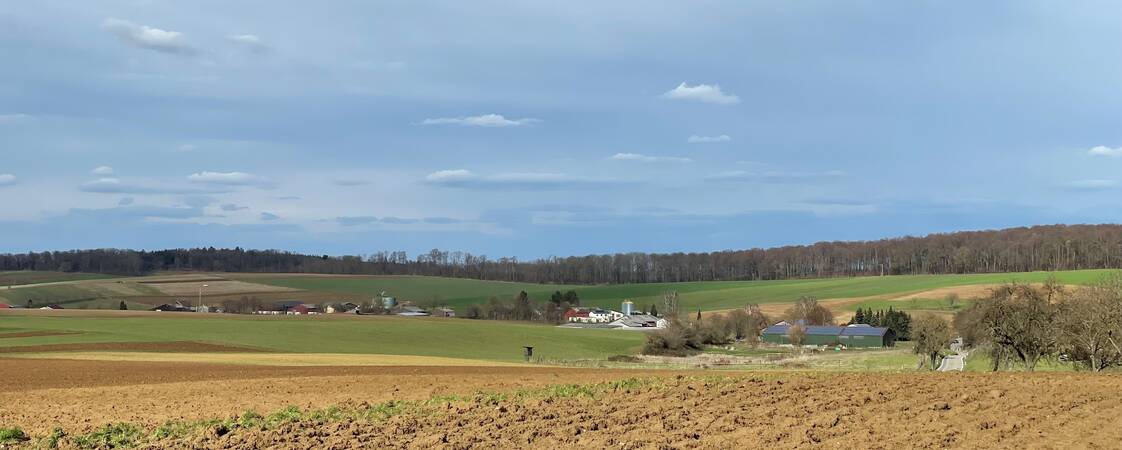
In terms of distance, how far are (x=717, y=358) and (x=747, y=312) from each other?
40.8 m

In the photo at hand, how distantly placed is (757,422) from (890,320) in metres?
110

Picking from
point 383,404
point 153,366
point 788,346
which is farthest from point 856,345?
point 383,404

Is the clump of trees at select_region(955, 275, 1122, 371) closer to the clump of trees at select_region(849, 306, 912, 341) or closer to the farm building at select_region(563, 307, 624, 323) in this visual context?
the clump of trees at select_region(849, 306, 912, 341)

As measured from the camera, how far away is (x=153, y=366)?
158 ft

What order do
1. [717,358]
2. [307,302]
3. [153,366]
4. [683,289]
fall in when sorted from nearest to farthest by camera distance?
[153,366] → [717,358] → [307,302] → [683,289]

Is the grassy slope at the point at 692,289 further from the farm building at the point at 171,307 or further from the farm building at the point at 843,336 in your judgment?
the farm building at the point at 171,307

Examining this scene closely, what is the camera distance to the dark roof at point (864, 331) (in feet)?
377

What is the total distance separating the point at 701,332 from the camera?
10562 centimetres

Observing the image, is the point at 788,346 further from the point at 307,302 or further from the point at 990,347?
the point at 307,302

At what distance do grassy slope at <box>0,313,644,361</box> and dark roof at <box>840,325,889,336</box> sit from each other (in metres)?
29.1

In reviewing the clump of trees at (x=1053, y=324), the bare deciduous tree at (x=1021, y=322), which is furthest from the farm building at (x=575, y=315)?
the bare deciduous tree at (x=1021, y=322)

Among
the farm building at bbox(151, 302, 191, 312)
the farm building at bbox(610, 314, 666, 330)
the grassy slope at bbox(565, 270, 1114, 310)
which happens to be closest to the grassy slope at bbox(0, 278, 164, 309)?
the farm building at bbox(151, 302, 191, 312)

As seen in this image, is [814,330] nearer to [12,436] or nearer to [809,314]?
[809,314]

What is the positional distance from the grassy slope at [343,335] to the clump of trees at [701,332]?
127 inches
